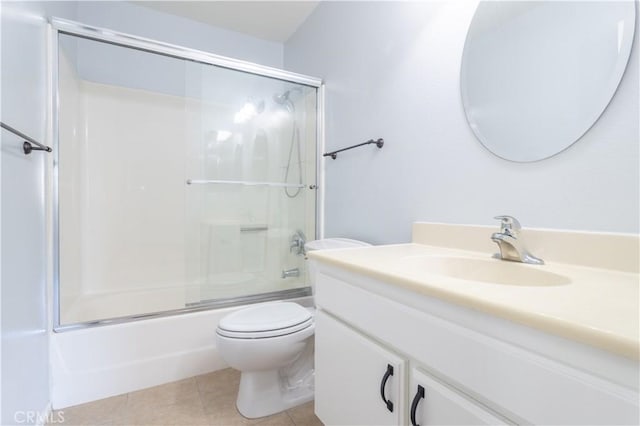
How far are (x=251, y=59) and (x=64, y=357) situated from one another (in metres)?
2.40

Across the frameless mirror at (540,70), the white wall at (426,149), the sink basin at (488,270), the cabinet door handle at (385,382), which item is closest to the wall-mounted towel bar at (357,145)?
the white wall at (426,149)

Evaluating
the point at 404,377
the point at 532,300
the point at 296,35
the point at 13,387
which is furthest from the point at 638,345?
the point at 296,35

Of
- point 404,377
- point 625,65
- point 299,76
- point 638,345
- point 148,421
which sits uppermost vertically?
point 299,76

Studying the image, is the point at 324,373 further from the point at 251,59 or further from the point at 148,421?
the point at 251,59

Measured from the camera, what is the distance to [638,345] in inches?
14.1

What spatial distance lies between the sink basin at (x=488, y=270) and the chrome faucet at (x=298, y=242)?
128 centimetres

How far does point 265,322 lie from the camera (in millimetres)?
1349

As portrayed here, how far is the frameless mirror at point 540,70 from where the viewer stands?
796 mm

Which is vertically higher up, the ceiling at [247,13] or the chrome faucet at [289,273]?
the ceiling at [247,13]

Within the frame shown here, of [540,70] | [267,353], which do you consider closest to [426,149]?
[540,70]

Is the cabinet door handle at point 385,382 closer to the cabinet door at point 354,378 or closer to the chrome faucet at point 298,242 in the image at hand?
the cabinet door at point 354,378

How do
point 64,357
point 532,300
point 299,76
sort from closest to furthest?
1. point 532,300
2. point 64,357
3. point 299,76

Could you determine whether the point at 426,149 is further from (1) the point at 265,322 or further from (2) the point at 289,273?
(2) the point at 289,273

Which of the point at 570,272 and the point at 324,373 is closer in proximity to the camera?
the point at 570,272
